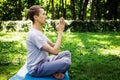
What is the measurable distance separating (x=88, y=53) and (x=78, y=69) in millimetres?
3032

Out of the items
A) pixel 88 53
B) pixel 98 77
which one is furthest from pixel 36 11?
pixel 88 53

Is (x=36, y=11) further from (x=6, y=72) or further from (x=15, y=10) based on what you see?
(x=15, y=10)

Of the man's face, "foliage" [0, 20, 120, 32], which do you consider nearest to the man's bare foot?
the man's face

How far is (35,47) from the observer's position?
208 inches

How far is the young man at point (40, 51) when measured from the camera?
5.17 m

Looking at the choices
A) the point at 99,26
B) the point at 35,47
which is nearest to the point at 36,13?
the point at 35,47

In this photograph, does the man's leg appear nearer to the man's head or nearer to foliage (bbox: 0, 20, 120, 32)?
the man's head

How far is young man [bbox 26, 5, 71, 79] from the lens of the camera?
17.0ft

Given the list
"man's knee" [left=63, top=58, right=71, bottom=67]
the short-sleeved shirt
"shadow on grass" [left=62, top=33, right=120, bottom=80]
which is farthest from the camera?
"shadow on grass" [left=62, top=33, right=120, bottom=80]

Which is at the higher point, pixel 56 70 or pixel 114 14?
pixel 56 70

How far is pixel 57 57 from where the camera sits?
18.9 ft

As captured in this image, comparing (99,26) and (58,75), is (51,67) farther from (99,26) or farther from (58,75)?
(99,26)

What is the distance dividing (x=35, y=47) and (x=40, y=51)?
0.43 ft

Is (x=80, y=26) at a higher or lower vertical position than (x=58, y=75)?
lower
